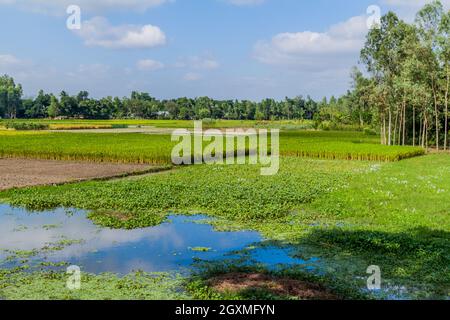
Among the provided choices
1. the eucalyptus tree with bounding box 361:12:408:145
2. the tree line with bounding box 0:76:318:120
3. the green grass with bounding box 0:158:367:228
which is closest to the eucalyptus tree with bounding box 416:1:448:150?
the eucalyptus tree with bounding box 361:12:408:145

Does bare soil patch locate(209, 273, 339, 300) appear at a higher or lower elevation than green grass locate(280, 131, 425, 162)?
lower

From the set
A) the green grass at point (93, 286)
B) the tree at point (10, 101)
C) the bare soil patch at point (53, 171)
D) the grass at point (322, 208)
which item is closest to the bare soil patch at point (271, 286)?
the grass at point (322, 208)

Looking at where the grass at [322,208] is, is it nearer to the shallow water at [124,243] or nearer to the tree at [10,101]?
the shallow water at [124,243]

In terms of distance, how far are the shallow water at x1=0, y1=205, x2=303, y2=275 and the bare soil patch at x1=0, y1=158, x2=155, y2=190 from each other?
787 cm

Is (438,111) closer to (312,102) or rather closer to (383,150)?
(383,150)

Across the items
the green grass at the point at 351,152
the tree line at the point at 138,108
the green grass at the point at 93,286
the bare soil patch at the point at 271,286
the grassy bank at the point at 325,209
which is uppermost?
the tree line at the point at 138,108

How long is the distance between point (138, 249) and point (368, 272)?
577 cm

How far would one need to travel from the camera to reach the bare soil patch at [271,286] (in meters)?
8.62

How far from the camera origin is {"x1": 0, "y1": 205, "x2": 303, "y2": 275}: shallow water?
36.0ft

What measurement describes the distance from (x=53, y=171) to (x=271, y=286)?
21715 mm

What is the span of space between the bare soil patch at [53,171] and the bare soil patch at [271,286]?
1571 cm

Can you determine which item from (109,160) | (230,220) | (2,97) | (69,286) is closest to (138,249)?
(69,286)

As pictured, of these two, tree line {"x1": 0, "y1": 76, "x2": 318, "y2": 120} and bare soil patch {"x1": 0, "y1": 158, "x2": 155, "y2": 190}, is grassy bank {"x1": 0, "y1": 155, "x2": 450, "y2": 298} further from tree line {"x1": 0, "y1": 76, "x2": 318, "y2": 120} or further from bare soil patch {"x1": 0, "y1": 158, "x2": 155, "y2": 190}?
tree line {"x1": 0, "y1": 76, "x2": 318, "y2": 120}

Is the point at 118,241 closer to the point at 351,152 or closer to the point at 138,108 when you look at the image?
the point at 351,152
